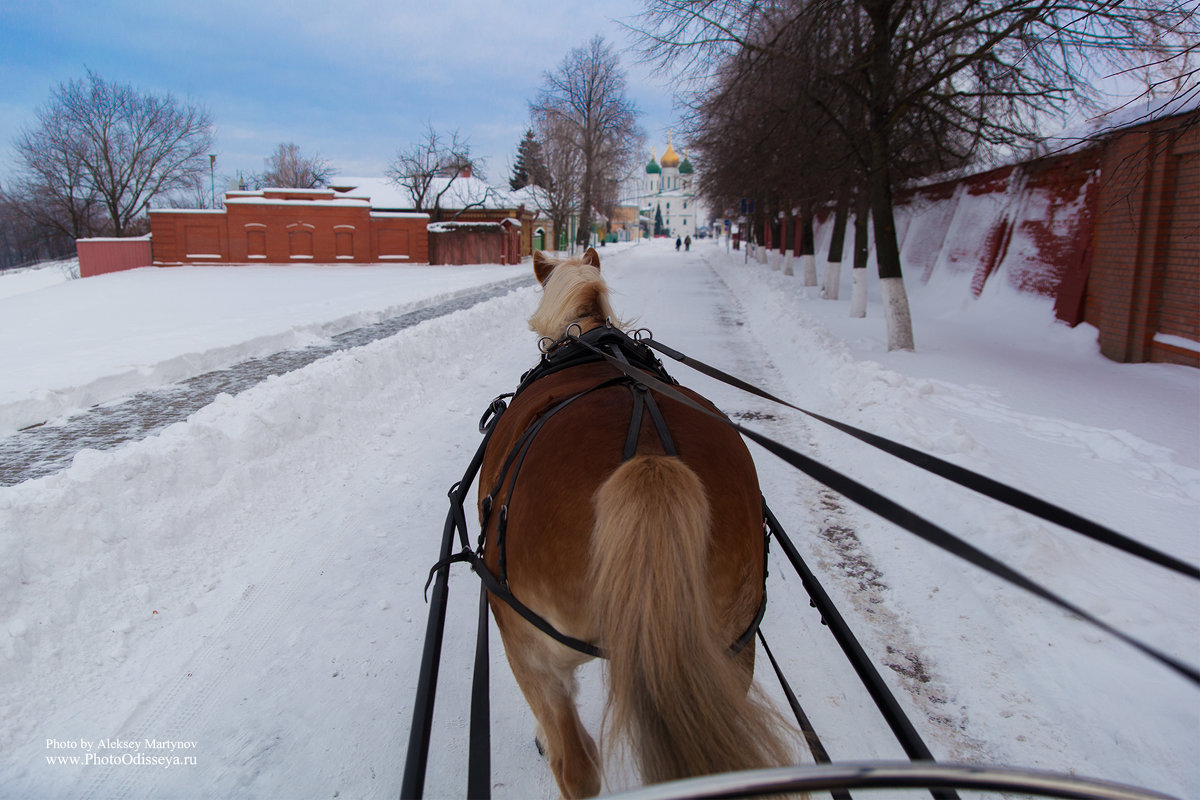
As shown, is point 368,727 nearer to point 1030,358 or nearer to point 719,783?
point 719,783

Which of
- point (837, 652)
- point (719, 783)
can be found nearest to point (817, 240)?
point (837, 652)

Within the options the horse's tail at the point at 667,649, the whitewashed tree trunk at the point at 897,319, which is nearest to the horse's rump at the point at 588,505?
the horse's tail at the point at 667,649

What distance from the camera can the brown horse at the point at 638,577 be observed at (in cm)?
153

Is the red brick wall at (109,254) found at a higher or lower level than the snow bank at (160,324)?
higher

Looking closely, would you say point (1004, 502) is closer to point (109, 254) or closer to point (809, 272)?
point (809, 272)

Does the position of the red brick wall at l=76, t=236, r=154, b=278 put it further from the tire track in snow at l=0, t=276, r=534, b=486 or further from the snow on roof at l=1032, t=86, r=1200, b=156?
the snow on roof at l=1032, t=86, r=1200, b=156

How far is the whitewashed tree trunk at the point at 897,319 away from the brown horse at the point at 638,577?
30.6 feet

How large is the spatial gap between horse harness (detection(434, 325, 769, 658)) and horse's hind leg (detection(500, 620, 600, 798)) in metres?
0.14

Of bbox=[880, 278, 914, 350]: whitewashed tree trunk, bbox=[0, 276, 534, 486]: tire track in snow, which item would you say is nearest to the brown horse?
bbox=[0, 276, 534, 486]: tire track in snow

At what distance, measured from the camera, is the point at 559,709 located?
204 cm

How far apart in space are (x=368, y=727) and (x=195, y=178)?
58607mm

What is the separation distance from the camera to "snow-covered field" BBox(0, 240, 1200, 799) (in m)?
2.63

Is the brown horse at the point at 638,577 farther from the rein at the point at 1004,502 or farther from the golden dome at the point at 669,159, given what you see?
the golden dome at the point at 669,159

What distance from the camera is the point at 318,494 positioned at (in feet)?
16.8
